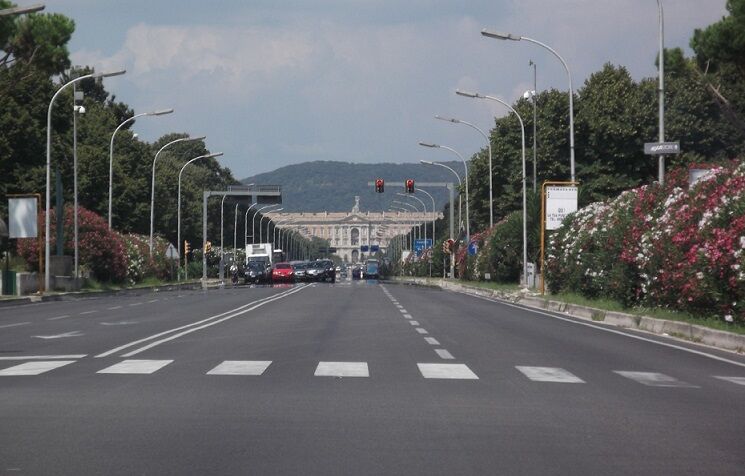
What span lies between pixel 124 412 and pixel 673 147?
65.7 ft

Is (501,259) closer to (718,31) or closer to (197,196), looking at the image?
(718,31)

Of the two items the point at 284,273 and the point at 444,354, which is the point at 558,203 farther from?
the point at 284,273

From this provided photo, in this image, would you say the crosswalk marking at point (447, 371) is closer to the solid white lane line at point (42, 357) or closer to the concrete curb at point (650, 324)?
the solid white lane line at point (42, 357)

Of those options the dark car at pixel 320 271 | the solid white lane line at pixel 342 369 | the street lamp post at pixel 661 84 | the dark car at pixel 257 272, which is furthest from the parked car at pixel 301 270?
the solid white lane line at pixel 342 369

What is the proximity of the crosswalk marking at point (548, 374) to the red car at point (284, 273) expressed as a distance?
257 ft

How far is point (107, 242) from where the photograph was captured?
211 ft

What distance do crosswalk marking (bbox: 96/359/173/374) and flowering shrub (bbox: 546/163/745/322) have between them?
33.1 ft

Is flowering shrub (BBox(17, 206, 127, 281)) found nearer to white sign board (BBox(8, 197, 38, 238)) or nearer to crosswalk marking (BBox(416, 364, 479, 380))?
white sign board (BBox(8, 197, 38, 238))

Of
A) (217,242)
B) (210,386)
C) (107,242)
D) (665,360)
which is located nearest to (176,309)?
(665,360)

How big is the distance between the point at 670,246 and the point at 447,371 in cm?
1289

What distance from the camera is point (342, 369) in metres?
14.2

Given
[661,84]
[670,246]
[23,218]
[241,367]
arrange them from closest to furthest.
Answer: [241,367] < [670,246] < [661,84] < [23,218]

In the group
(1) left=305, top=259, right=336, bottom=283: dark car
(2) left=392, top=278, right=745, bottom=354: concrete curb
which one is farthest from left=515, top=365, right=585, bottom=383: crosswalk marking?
(1) left=305, top=259, right=336, bottom=283: dark car

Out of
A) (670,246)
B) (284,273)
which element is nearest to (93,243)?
(284,273)
